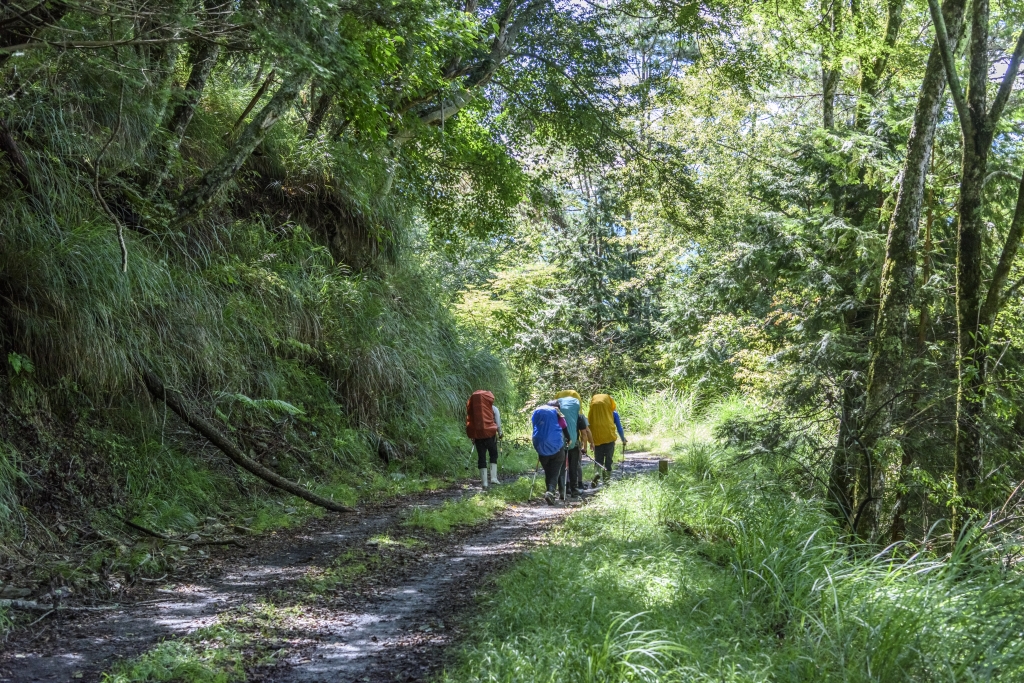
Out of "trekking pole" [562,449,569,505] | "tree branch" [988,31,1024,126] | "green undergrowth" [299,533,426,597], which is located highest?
"tree branch" [988,31,1024,126]

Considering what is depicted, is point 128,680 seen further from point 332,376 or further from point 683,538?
point 332,376

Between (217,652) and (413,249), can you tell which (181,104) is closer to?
(413,249)

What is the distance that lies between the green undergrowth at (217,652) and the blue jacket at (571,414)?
6302 mm

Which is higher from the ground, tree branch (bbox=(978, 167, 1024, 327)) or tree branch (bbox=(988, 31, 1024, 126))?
tree branch (bbox=(988, 31, 1024, 126))

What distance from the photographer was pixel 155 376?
8445 millimetres

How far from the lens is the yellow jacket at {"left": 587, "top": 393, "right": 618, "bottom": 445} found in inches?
484

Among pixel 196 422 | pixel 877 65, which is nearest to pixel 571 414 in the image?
pixel 196 422

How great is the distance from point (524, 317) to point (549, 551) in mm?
17332

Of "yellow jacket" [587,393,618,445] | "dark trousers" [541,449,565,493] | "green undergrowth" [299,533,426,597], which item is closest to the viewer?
"green undergrowth" [299,533,426,597]

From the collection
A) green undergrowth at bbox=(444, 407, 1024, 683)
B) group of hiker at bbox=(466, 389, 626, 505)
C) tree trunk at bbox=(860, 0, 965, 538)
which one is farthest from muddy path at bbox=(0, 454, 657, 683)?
tree trunk at bbox=(860, 0, 965, 538)

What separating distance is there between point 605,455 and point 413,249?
6852mm

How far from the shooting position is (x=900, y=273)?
8016 mm

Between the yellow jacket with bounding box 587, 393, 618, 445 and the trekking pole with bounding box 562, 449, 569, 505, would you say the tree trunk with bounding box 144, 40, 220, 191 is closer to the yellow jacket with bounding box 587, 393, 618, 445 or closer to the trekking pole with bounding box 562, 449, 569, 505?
the trekking pole with bounding box 562, 449, 569, 505

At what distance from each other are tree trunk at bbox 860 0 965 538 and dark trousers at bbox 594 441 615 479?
498 cm
